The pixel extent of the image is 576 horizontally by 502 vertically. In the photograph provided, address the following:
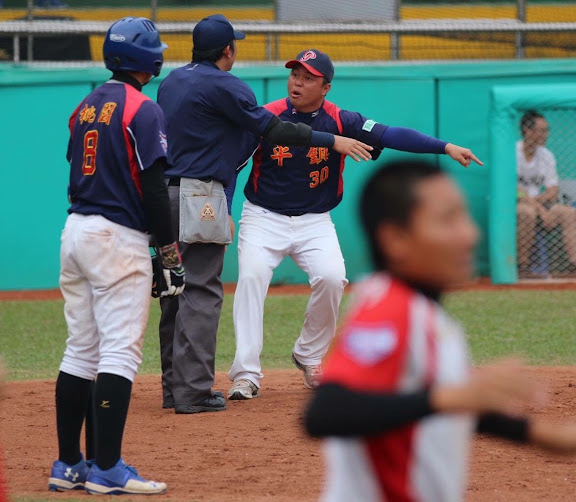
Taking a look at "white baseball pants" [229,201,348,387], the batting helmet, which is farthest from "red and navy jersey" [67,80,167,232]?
"white baseball pants" [229,201,348,387]

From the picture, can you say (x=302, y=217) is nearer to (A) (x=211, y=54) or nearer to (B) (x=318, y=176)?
(B) (x=318, y=176)

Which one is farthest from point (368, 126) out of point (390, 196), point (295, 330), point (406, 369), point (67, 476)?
point (406, 369)

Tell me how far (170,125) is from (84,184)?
1.66 m

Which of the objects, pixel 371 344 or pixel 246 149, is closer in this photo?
pixel 371 344

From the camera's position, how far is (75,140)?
4410mm

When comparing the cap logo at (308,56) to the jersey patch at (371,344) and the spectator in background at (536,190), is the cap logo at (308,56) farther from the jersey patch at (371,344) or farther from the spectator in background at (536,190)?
the spectator in background at (536,190)

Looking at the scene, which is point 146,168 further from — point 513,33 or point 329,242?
point 513,33

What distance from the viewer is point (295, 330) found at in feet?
30.9

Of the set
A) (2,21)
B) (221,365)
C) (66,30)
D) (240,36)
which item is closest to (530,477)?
(240,36)

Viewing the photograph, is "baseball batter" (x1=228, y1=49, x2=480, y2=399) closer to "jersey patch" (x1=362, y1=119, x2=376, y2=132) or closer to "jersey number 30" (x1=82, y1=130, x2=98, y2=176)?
"jersey patch" (x1=362, y1=119, x2=376, y2=132)

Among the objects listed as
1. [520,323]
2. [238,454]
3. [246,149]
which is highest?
[246,149]

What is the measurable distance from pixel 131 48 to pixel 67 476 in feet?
6.11

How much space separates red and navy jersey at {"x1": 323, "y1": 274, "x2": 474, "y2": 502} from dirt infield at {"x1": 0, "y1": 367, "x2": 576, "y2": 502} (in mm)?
2265

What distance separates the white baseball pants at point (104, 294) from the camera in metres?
4.21
